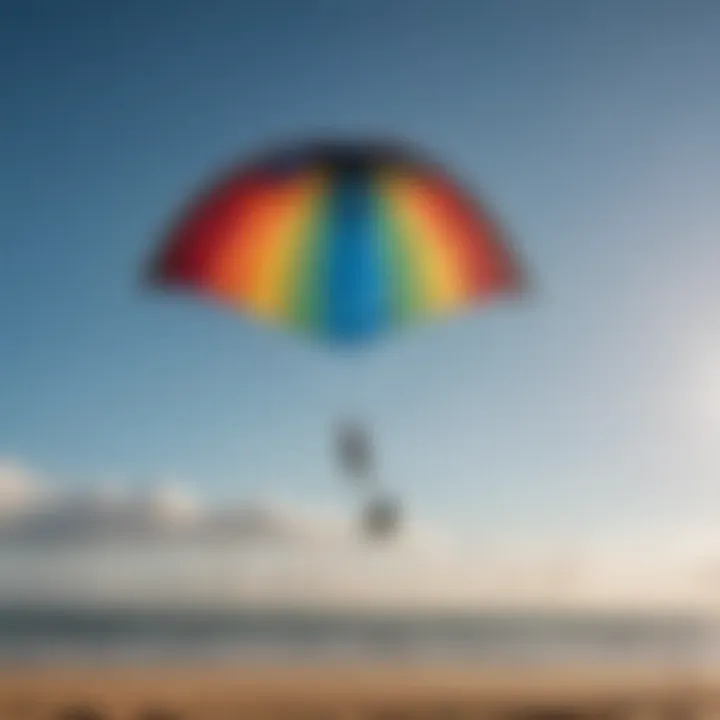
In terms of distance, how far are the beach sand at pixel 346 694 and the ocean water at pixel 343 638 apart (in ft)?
10.1

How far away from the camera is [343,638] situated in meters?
30.2

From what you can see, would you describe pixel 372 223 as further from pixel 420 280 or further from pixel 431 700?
pixel 431 700

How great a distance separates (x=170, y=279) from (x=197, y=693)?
17.9 ft

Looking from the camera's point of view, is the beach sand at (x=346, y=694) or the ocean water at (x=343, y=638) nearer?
the beach sand at (x=346, y=694)

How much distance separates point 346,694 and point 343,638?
695 inches

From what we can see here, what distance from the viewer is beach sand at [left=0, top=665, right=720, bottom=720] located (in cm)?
1044

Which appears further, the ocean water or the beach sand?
the ocean water

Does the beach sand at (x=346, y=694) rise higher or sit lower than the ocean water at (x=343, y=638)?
lower

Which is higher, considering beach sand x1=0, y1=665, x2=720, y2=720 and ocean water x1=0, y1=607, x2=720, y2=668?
ocean water x1=0, y1=607, x2=720, y2=668

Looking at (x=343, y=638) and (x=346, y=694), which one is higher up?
(x=343, y=638)

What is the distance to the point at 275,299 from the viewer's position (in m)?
10.1

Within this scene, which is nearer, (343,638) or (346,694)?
(346,694)

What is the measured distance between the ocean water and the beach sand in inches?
121

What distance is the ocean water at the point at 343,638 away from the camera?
22688mm
